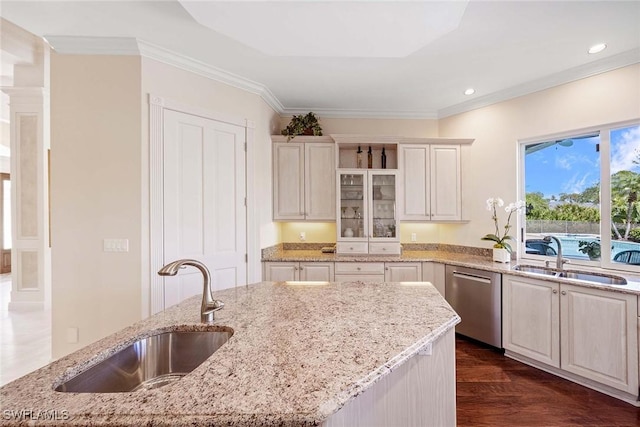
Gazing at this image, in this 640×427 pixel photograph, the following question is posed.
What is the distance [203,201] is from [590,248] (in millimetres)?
3935

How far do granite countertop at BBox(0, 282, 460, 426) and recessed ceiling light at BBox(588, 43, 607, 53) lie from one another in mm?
2712

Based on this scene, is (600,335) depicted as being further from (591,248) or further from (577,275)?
(591,248)

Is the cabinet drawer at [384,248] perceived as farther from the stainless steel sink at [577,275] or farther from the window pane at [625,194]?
the window pane at [625,194]

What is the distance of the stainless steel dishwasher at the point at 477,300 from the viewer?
117 inches

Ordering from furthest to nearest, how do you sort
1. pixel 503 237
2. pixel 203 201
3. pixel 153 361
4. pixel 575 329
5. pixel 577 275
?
pixel 503 237 → pixel 203 201 → pixel 577 275 → pixel 575 329 → pixel 153 361

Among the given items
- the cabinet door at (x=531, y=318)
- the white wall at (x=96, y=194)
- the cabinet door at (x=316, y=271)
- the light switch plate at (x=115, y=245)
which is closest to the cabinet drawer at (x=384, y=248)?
the cabinet door at (x=316, y=271)

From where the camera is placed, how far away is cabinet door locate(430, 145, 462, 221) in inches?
151

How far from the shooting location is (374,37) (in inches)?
78.8

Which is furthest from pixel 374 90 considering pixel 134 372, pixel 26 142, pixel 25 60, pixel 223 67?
pixel 26 142

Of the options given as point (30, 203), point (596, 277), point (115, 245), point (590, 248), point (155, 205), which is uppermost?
point (30, 203)

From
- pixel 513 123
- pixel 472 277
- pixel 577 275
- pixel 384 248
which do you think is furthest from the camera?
pixel 384 248

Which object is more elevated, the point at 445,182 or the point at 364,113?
the point at 364,113

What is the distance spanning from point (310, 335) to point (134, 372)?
744mm

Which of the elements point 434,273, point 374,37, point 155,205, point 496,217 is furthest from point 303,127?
point 496,217
